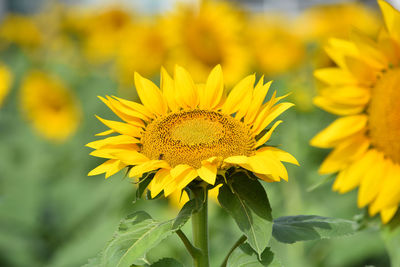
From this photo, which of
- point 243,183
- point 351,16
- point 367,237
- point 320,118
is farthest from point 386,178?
point 351,16

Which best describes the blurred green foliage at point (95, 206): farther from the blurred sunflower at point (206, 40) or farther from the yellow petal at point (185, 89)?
the yellow petal at point (185, 89)

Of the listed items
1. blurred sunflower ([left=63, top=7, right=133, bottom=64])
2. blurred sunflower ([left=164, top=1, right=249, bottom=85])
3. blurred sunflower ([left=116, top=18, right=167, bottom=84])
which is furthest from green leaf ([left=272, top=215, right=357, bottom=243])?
blurred sunflower ([left=63, top=7, right=133, bottom=64])

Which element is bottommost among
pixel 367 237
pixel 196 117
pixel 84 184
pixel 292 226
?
pixel 367 237

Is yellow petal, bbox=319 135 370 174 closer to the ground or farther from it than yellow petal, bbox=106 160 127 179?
closer to the ground

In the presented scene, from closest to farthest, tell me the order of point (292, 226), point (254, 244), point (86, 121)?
point (254, 244) < point (292, 226) < point (86, 121)

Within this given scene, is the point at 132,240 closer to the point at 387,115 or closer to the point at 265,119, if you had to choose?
the point at 265,119

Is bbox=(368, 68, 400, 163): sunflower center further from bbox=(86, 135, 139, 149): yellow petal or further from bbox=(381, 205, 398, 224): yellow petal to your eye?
bbox=(86, 135, 139, 149): yellow petal

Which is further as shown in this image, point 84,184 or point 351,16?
point 351,16

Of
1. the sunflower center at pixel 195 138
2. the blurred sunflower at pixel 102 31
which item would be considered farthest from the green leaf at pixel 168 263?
the blurred sunflower at pixel 102 31

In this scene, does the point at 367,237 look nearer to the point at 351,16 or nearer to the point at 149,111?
the point at 149,111
